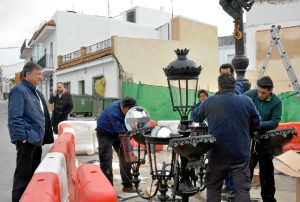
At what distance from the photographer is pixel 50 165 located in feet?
12.5

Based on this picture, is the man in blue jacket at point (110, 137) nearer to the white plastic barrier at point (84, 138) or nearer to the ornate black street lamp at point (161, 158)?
the ornate black street lamp at point (161, 158)

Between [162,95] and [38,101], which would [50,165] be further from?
[162,95]

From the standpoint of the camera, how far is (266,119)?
4625 millimetres

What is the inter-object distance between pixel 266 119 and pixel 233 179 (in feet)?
3.96

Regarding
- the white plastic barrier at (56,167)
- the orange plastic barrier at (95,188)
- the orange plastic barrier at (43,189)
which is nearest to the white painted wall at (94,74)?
the white plastic barrier at (56,167)

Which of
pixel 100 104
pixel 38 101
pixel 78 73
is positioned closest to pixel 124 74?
pixel 100 104

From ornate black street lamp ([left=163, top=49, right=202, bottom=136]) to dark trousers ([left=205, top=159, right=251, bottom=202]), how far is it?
48 cm

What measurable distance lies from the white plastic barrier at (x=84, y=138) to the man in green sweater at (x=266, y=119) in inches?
219

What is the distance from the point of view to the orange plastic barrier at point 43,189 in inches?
105

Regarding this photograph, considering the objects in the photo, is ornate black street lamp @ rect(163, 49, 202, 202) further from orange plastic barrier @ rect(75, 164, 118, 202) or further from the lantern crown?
orange plastic barrier @ rect(75, 164, 118, 202)

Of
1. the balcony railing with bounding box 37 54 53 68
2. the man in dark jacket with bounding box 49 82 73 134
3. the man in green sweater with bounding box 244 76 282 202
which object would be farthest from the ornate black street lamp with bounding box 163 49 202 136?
the balcony railing with bounding box 37 54 53 68

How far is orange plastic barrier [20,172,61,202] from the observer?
2658 millimetres

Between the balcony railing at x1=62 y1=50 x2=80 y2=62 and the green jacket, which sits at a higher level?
the balcony railing at x1=62 y1=50 x2=80 y2=62

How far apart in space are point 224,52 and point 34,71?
32.4 meters
